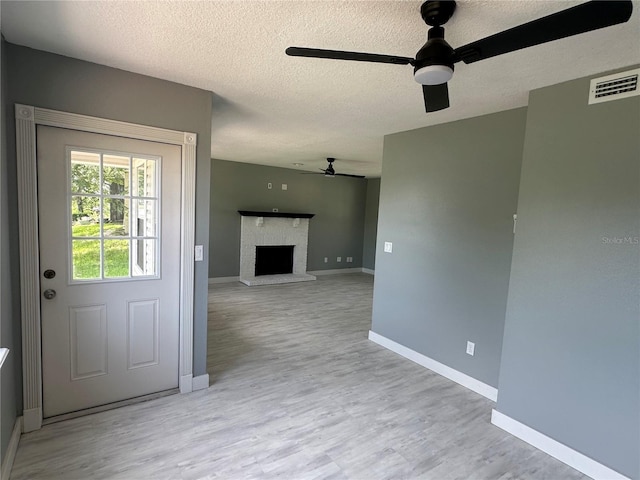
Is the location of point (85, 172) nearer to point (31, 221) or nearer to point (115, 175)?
point (115, 175)

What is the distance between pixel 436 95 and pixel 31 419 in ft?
10.4

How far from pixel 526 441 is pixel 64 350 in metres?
3.30

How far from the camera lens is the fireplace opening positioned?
7402 mm

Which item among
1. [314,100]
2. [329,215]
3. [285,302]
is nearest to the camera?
[314,100]

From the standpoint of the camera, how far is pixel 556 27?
1195 millimetres

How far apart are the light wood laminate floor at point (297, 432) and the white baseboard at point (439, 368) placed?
0.25 ft

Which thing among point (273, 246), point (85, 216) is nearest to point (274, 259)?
point (273, 246)

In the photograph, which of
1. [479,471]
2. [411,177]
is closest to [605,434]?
[479,471]

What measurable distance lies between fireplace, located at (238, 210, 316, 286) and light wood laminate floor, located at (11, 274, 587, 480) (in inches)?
140

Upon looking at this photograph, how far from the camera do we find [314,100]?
277cm

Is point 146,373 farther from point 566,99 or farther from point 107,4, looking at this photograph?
point 566,99

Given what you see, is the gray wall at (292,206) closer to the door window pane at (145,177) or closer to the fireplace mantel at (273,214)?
the fireplace mantel at (273,214)

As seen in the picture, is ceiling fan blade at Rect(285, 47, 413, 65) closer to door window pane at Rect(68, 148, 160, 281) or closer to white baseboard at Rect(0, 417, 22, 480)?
door window pane at Rect(68, 148, 160, 281)

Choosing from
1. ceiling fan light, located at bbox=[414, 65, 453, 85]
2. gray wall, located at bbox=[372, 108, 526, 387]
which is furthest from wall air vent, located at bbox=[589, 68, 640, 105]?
ceiling fan light, located at bbox=[414, 65, 453, 85]
